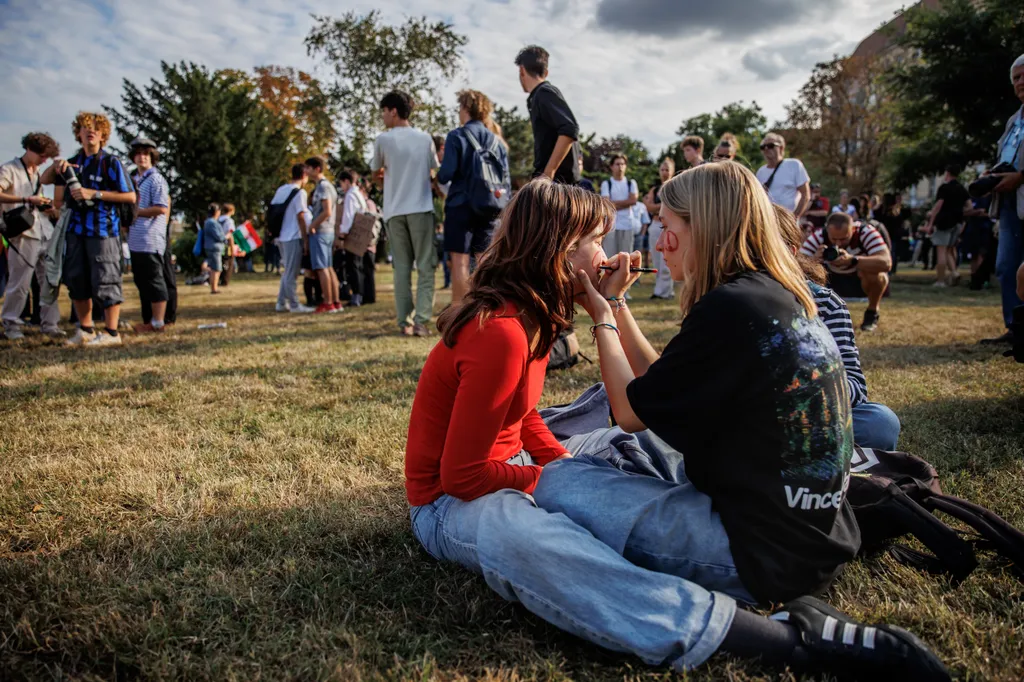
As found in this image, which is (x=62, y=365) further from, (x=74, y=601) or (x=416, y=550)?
(x=416, y=550)

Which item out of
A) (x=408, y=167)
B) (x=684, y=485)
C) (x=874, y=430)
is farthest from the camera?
(x=408, y=167)

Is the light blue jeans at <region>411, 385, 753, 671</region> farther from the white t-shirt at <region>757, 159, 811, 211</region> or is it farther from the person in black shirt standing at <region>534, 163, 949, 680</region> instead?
the white t-shirt at <region>757, 159, 811, 211</region>

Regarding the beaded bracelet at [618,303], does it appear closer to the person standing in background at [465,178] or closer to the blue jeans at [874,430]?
the blue jeans at [874,430]

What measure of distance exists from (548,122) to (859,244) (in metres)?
3.88

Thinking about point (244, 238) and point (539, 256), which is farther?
point (244, 238)

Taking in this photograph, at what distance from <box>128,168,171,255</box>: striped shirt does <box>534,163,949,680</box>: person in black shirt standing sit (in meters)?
6.62

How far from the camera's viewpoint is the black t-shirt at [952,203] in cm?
1219

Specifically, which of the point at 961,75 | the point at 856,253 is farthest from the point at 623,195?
the point at 961,75

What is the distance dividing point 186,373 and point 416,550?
370 cm

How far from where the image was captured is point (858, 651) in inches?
60.8

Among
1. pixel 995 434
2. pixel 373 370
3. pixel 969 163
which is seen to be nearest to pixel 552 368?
pixel 373 370

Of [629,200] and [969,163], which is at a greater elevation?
[969,163]

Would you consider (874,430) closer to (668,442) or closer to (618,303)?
(618,303)

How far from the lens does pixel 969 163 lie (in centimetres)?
1788
